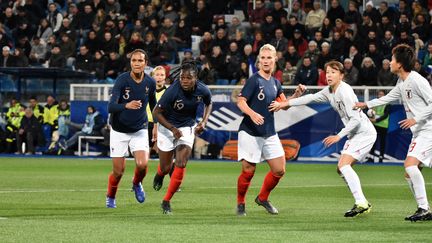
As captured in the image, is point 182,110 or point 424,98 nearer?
point 424,98

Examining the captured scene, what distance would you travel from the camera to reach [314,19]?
118ft

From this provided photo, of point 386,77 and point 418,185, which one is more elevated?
point 418,185

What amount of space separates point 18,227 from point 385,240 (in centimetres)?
419

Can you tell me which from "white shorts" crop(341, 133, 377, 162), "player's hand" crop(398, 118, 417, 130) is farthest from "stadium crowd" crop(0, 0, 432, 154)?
"player's hand" crop(398, 118, 417, 130)

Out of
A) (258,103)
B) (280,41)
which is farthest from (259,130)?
(280,41)

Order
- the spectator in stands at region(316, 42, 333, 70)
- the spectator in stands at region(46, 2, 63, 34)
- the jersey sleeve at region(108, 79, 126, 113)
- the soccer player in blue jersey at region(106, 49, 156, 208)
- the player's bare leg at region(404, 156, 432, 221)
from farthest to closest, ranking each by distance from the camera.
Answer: the spectator in stands at region(46, 2, 63, 34) → the spectator in stands at region(316, 42, 333, 70) → the soccer player in blue jersey at region(106, 49, 156, 208) → the jersey sleeve at region(108, 79, 126, 113) → the player's bare leg at region(404, 156, 432, 221)

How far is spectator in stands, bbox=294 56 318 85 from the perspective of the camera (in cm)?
3278

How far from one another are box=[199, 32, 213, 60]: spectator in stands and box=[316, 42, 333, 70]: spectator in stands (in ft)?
13.9

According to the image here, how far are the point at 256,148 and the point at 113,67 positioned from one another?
75.0ft

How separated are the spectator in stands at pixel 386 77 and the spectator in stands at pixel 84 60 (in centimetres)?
1091

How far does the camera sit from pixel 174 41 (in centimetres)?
3731

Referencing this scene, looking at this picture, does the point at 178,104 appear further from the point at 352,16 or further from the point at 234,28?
the point at 234,28

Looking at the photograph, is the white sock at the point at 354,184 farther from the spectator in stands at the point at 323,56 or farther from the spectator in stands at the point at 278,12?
the spectator in stands at the point at 278,12

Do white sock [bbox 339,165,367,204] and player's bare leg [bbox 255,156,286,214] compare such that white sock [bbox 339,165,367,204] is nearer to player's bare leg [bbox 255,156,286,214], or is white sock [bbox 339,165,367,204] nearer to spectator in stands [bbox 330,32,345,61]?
player's bare leg [bbox 255,156,286,214]
